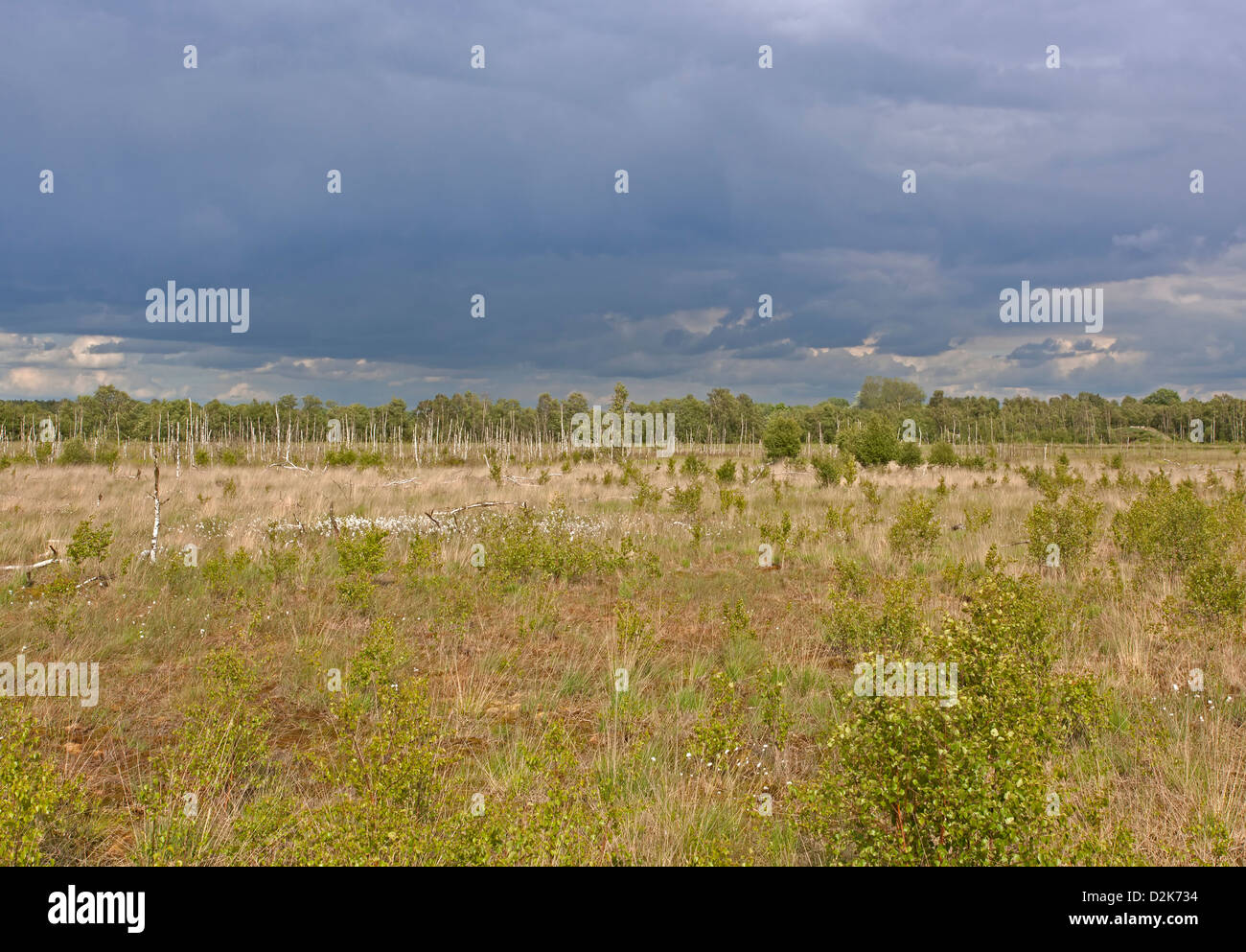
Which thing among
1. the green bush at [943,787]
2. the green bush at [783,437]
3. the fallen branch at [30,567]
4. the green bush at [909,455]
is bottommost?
the green bush at [943,787]

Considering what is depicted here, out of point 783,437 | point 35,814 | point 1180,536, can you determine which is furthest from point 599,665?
point 783,437

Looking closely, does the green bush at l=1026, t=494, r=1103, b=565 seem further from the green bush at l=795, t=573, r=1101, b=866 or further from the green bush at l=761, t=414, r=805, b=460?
the green bush at l=761, t=414, r=805, b=460

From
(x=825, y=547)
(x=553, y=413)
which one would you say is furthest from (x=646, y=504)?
(x=553, y=413)

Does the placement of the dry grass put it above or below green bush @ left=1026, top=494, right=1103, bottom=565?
below

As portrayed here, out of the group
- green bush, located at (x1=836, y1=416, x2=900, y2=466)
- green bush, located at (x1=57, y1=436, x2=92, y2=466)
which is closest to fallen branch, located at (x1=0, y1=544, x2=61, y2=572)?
green bush, located at (x1=57, y1=436, x2=92, y2=466)

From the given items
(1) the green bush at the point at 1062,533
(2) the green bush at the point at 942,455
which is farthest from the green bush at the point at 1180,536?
(2) the green bush at the point at 942,455

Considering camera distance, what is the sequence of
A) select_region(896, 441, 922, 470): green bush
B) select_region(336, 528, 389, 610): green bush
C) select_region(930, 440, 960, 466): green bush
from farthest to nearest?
select_region(930, 440, 960, 466): green bush, select_region(896, 441, 922, 470): green bush, select_region(336, 528, 389, 610): green bush

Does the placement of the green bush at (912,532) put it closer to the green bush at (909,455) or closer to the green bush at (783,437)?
the green bush at (909,455)

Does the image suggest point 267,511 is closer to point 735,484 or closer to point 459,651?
point 459,651

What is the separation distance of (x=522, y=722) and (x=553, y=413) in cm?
8923

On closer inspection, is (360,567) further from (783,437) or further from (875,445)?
(783,437)

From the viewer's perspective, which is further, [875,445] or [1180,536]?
[875,445]

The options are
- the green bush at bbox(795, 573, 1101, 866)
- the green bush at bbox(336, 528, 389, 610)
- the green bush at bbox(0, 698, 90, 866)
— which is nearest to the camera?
the green bush at bbox(795, 573, 1101, 866)
